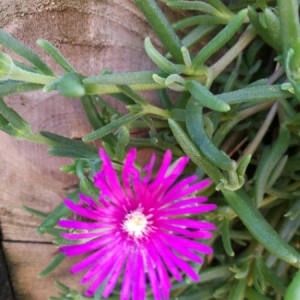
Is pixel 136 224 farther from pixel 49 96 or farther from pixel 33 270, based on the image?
pixel 33 270

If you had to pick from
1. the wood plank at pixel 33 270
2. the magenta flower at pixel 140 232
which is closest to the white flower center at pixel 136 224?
the magenta flower at pixel 140 232

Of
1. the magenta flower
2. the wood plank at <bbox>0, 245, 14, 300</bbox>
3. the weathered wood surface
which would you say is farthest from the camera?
the wood plank at <bbox>0, 245, 14, 300</bbox>

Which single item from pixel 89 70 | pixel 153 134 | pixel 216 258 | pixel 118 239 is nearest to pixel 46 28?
pixel 89 70

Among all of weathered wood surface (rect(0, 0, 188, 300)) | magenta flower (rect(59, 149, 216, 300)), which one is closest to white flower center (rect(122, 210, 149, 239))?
magenta flower (rect(59, 149, 216, 300))

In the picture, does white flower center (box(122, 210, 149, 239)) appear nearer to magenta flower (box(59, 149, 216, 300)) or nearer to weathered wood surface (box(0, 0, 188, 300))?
magenta flower (box(59, 149, 216, 300))

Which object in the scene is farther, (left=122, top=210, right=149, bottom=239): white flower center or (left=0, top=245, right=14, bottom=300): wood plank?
(left=0, top=245, right=14, bottom=300): wood plank

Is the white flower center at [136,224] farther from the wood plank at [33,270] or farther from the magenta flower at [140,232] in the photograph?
the wood plank at [33,270]

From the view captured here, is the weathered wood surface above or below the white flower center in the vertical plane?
above

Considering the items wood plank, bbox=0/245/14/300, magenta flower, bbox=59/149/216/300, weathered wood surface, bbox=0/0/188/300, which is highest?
weathered wood surface, bbox=0/0/188/300
